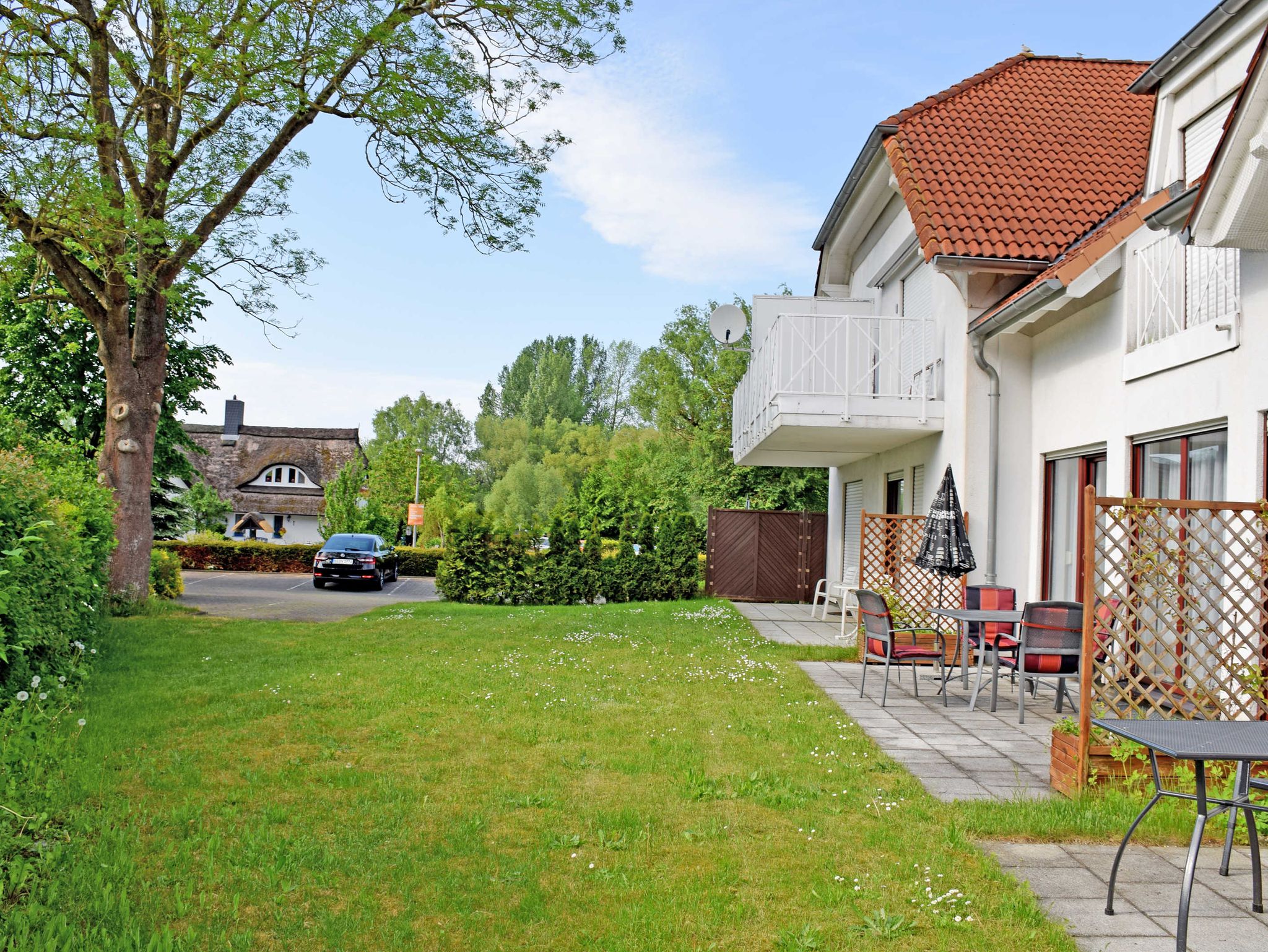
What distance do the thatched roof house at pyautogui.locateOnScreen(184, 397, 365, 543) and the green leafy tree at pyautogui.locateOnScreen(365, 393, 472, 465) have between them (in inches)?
517

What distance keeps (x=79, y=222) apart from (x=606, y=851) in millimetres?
12075

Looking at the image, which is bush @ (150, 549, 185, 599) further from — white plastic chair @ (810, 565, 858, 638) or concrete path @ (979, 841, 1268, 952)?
concrete path @ (979, 841, 1268, 952)

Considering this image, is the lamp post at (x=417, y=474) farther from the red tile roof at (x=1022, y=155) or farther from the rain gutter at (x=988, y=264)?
the rain gutter at (x=988, y=264)

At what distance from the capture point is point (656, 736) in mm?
7223

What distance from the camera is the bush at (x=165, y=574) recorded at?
63.5 feet

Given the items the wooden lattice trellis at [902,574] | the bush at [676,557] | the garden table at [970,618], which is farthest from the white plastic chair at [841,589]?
the garden table at [970,618]

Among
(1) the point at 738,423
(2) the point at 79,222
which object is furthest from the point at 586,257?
(2) the point at 79,222

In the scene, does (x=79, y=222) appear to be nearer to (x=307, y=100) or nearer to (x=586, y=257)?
(x=307, y=100)

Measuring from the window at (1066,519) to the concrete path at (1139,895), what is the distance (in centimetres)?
555

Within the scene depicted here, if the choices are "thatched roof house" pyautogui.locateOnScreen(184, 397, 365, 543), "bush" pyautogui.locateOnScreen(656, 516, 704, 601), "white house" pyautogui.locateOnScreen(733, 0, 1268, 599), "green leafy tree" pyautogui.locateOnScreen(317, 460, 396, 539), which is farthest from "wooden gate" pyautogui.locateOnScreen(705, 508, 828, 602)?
"thatched roof house" pyautogui.locateOnScreen(184, 397, 365, 543)

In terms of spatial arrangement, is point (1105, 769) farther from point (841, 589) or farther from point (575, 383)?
point (575, 383)

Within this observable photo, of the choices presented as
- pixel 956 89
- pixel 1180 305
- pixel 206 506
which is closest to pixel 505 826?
pixel 1180 305

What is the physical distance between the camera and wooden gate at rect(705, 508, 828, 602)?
2169 centimetres

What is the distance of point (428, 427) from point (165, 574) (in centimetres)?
5299
